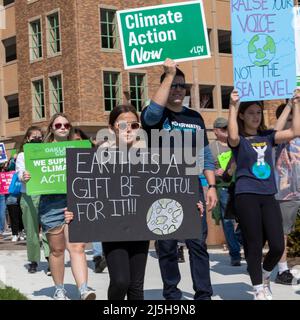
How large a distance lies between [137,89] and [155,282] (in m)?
26.4

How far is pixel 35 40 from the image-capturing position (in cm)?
3497

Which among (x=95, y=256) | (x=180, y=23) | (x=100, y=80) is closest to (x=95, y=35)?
(x=100, y=80)

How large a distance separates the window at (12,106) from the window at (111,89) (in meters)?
7.57

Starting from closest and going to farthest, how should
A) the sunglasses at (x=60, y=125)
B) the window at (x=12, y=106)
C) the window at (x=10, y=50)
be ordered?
the sunglasses at (x=60, y=125) → the window at (x=12, y=106) → the window at (x=10, y=50)

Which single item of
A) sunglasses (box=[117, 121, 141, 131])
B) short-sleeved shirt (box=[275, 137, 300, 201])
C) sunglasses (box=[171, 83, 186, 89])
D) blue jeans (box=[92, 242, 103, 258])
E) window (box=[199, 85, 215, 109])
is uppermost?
window (box=[199, 85, 215, 109])

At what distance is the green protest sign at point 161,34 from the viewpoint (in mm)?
5355

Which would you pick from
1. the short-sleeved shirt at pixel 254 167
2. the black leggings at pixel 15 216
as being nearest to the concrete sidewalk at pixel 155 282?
the short-sleeved shirt at pixel 254 167

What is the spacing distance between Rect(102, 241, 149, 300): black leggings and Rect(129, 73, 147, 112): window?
2858cm

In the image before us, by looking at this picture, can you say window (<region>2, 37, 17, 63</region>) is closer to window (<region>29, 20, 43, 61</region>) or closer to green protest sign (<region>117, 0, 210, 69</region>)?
window (<region>29, 20, 43, 61</region>)

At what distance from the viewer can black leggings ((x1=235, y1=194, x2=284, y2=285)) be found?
5539 mm

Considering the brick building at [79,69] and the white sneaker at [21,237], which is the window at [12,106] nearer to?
the brick building at [79,69]

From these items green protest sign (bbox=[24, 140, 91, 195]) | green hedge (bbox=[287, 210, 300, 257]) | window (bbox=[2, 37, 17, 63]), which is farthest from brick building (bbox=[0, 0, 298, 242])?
green protest sign (bbox=[24, 140, 91, 195])

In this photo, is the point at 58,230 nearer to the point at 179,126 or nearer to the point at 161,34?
the point at 179,126

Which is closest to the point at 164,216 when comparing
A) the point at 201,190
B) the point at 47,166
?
the point at 201,190
